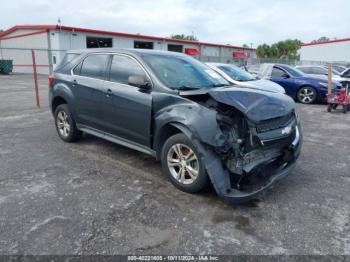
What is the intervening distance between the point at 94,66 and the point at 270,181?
3.38 meters

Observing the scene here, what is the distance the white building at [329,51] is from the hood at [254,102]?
40258mm

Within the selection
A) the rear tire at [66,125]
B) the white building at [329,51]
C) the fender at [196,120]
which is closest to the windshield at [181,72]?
the fender at [196,120]

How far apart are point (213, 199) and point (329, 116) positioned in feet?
23.5

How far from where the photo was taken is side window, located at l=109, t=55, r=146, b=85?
14.1 feet

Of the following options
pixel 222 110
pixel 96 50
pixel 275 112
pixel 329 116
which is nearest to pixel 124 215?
pixel 222 110

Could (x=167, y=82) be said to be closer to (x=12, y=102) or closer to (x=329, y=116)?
(x=329, y=116)

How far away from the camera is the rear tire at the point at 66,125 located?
5.44 m

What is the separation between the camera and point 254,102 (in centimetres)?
350

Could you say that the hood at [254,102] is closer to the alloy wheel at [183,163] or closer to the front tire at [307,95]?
the alloy wheel at [183,163]

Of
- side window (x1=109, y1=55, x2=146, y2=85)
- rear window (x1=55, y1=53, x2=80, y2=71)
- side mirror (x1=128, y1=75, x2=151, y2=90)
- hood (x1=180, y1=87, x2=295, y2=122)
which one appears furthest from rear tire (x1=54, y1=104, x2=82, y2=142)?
hood (x1=180, y1=87, x2=295, y2=122)

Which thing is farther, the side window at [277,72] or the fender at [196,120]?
the side window at [277,72]

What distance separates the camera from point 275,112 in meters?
3.58

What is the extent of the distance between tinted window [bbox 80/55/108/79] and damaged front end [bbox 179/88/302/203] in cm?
183

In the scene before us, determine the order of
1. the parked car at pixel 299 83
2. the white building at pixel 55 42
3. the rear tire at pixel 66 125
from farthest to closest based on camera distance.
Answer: the white building at pixel 55 42
the parked car at pixel 299 83
the rear tire at pixel 66 125
